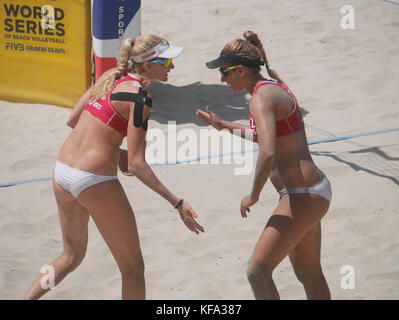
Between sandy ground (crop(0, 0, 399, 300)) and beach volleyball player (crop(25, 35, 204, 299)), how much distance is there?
2.90ft

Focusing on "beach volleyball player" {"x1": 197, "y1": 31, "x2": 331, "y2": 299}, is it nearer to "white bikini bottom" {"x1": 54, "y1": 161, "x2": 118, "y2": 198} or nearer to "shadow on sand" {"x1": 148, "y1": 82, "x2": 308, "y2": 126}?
"white bikini bottom" {"x1": 54, "y1": 161, "x2": 118, "y2": 198}

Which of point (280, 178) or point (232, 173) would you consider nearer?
point (280, 178)

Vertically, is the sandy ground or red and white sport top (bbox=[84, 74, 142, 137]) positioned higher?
red and white sport top (bbox=[84, 74, 142, 137])

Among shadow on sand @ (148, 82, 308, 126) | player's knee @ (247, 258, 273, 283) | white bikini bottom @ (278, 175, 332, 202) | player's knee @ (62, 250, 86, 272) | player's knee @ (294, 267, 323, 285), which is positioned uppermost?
white bikini bottom @ (278, 175, 332, 202)

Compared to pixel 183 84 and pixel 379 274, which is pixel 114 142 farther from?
pixel 183 84

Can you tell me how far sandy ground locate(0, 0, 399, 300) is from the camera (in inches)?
167

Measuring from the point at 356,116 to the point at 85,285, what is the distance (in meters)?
4.01

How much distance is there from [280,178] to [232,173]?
2566 mm

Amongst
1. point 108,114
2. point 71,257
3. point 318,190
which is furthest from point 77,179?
point 318,190

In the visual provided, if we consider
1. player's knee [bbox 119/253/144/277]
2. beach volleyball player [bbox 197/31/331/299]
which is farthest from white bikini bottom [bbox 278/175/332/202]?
player's knee [bbox 119/253/144/277]

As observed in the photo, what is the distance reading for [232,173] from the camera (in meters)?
5.87

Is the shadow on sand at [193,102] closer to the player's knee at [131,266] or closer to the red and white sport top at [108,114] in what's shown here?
the red and white sport top at [108,114]

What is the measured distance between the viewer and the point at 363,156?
593cm

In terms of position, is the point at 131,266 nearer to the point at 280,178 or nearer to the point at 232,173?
the point at 280,178
